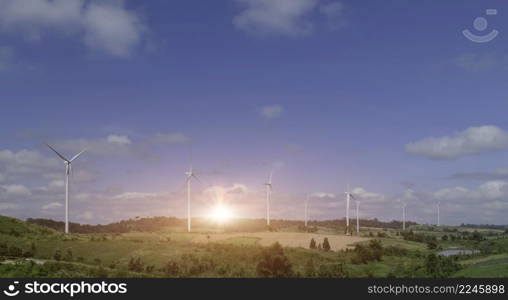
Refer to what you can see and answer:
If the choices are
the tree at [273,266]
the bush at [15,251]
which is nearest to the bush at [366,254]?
the tree at [273,266]

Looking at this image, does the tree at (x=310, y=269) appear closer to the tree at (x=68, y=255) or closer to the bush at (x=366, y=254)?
the bush at (x=366, y=254)

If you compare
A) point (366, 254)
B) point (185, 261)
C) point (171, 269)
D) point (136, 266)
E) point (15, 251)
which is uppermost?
point (15, 251)

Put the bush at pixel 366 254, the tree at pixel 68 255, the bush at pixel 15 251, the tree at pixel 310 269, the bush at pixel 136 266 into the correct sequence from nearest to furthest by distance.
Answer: the bush at pixel 15 251 → the bush at pixel 136 266 → the tree at pixel 310 269 → the tree at pixel 68 255 → the bush at pixel 366 254

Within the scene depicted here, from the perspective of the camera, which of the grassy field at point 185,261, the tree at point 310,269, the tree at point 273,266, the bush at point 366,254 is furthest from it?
the bush at point 366,254

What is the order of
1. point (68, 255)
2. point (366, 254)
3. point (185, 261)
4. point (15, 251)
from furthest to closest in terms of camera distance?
1. point (366, 254)
2. point (185, 261)
3. point (68, 255)
4. point (15, 251)

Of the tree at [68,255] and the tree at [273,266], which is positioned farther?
the tree at [68,255]

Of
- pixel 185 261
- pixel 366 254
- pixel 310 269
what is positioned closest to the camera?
pixel 310 269

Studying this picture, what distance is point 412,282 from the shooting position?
5184cm

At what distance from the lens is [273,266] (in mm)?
89562

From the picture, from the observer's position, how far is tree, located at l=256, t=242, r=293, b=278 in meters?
89.1

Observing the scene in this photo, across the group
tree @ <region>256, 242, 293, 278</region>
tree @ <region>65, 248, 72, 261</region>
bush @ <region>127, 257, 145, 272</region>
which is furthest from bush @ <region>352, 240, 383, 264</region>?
tree @ <region>65, 248, 72, 261</region>

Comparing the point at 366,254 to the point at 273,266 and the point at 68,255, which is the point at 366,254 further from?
the point at 68,255

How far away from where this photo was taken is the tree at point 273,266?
292ft

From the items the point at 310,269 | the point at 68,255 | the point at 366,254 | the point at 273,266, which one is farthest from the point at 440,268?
the point at 68,255
